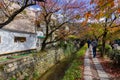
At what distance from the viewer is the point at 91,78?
8.91m

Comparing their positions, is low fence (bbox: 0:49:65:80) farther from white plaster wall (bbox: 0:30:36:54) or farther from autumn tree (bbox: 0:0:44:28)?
white plaster wall (bbox: 0:30:36:54)

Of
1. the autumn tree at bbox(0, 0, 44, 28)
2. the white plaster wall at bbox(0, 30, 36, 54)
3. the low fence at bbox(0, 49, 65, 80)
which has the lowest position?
the low fence at bbox(0, 49, 65, 80)

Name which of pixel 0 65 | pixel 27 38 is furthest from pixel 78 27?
pixel 0 65

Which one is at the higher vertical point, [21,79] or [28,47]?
[28,47]

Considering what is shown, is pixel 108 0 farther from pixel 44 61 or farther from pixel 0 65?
pixel 44 61

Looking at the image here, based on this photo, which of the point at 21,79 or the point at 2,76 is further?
the point at 21,79

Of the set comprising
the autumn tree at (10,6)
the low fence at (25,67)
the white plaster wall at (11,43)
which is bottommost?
the low fence at (25,67)

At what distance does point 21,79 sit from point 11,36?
10.8 metres

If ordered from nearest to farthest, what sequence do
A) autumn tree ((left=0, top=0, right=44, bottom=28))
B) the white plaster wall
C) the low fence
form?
autumn tree ((left=0, top=0, right=44, bottom=28))
the low fence
the white plaster wall

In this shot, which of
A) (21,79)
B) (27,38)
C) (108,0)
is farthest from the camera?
(27,38)

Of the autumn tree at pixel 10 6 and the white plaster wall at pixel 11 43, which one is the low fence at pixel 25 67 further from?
the white plaster wall at pixel 11 43

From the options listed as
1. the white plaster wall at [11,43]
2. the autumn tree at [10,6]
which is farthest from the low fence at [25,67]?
the white plaster wall at [11,43]

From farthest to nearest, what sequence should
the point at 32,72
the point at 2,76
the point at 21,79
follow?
the point at 32,72
the point at 21,79
the point at 2,76

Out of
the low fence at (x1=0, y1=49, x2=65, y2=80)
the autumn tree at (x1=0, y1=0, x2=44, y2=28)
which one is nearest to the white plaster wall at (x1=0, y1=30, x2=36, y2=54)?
the autumn tree at (x1=0, y1=0, x2=44, y2=28)
